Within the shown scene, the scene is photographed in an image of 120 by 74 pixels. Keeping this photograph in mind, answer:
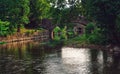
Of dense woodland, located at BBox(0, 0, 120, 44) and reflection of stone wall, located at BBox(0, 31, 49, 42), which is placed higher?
dense woodland, located at BBox(0, 0, 120, 44)

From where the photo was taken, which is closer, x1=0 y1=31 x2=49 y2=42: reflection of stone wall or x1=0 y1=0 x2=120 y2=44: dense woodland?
x1=0 y1=0 x2=120 y2=44: dense woodland

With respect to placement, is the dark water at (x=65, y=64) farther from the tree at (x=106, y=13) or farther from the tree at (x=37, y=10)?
the tree at (x=37, y=10)

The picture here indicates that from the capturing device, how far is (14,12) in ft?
327

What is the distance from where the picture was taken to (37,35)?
116 m

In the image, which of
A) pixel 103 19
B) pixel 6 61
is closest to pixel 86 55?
pixel 103 19

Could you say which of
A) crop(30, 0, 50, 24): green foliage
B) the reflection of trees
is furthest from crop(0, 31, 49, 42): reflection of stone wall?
the reflection of trees

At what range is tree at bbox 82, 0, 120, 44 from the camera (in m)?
58.3

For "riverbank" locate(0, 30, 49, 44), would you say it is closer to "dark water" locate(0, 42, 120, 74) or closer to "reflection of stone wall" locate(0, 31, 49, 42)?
"reflection of stone wall" locate(0, 31, 49, 42)

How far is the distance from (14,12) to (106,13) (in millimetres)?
44835

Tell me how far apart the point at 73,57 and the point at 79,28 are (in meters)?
60.8

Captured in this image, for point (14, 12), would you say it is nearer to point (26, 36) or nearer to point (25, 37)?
point (25, 37)

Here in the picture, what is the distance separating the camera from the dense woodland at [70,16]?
196 feet

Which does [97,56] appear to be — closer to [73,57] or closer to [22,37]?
[73,57]

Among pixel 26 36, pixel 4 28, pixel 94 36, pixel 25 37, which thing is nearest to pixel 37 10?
pixel 26 36
